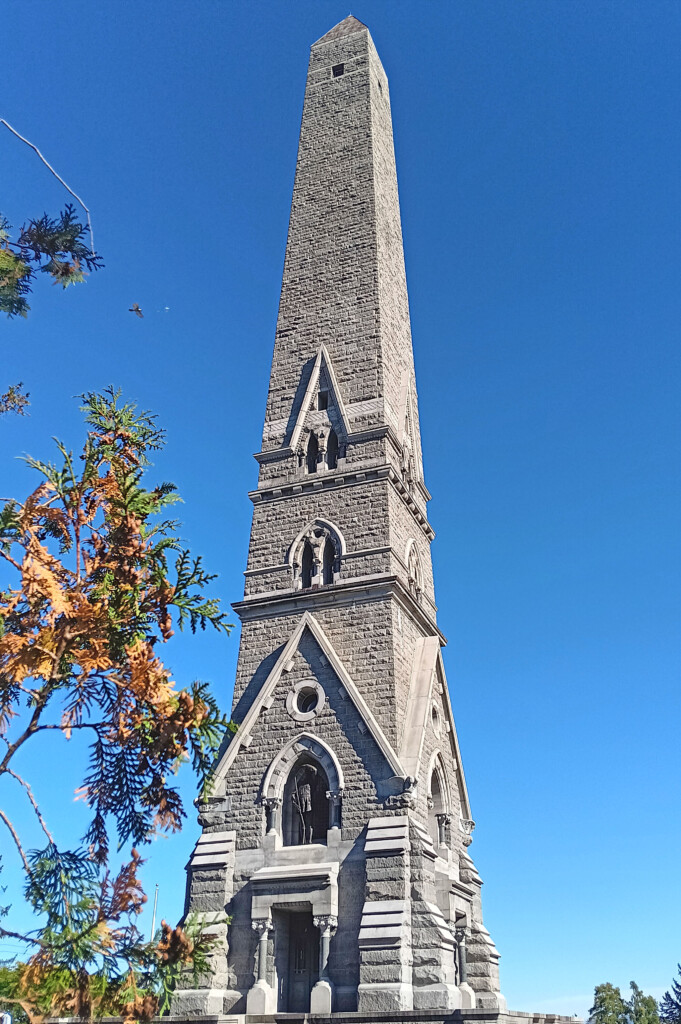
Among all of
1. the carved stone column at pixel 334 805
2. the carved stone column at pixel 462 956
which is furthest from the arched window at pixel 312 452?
the carved stone column at pixel 462 956

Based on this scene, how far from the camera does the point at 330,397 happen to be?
78.6 feet

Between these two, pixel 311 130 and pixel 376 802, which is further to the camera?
pixel 311 130

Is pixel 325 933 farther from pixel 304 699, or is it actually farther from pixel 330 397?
pixel 330 397

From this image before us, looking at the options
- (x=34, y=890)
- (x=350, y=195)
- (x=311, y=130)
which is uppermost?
(x=311, y=130)

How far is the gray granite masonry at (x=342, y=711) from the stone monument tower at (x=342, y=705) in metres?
0.04

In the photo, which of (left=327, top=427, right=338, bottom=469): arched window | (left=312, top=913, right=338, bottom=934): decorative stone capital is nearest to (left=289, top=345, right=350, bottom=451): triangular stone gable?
(left=327, top=427, right=338, bottom=469): arched window

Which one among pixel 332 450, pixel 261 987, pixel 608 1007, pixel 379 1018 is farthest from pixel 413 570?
pixel 608 1007

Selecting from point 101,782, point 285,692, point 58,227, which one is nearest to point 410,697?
point 285,692

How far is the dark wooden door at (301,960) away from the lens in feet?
57.1

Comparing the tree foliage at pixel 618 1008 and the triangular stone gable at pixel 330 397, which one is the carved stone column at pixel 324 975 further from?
the tree foliage at pixel 618 1008

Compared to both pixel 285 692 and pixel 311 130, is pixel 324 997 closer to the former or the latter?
pixel 285 692

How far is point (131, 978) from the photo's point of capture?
9.27m

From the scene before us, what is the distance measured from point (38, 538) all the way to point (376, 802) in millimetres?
10174

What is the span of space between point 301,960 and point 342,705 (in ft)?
17.0
